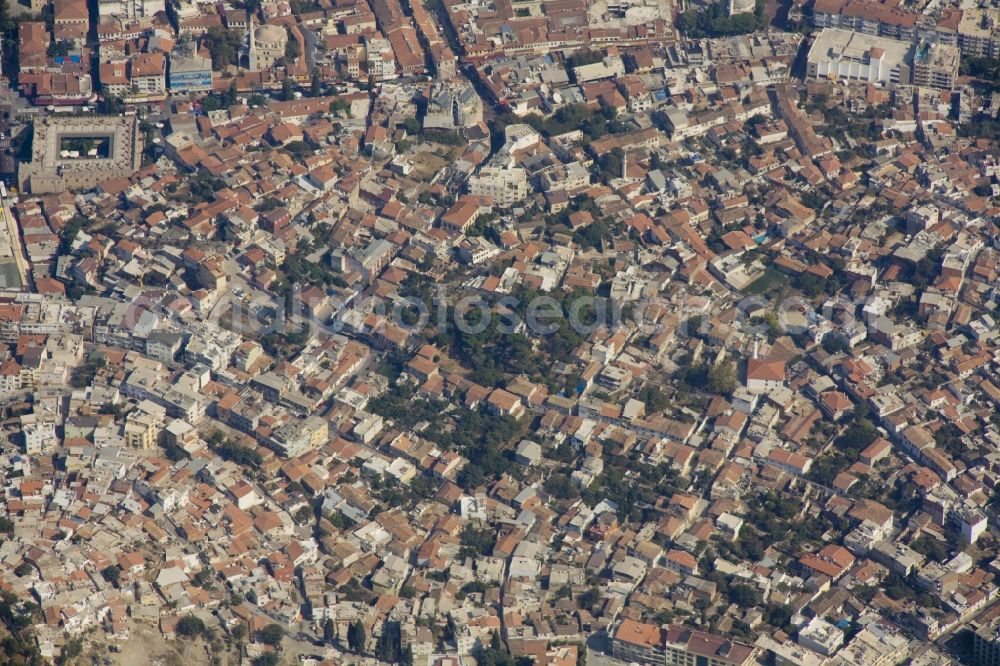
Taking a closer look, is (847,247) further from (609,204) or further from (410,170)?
(410,170)

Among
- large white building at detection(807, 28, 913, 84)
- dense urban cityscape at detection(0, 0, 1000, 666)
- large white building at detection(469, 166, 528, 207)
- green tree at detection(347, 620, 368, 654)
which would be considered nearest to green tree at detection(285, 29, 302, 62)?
dense urban cityscape at detection(0, 0, 1000, 666)

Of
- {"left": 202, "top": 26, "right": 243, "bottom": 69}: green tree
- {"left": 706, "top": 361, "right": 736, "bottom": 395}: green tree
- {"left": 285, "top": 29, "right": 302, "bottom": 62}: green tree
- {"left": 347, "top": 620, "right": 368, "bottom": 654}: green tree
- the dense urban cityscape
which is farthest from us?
{"left": 285, "top": 29, "right": 302, "bottom": 62}: green tree

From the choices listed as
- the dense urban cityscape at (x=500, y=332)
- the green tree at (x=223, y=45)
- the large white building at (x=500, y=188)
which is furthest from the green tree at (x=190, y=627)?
the green tree at (x=223, y=45)

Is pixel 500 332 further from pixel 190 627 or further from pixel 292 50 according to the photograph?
pixel 292 50

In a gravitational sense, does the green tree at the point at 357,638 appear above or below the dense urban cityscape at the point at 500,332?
below

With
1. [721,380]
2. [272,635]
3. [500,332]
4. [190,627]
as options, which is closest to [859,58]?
[721,380]

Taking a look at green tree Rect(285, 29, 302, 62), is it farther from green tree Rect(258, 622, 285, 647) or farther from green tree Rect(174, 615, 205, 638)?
green tree Rect(258, 622, 285, 647)

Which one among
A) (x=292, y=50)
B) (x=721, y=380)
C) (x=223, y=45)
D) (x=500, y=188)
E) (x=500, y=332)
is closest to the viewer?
(x=721, y=380)

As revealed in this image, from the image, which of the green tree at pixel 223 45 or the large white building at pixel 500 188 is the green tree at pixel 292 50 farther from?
the large white building at pixel 500 188

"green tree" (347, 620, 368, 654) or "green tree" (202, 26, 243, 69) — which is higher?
"green tree" (202, 26, 243, 69)
